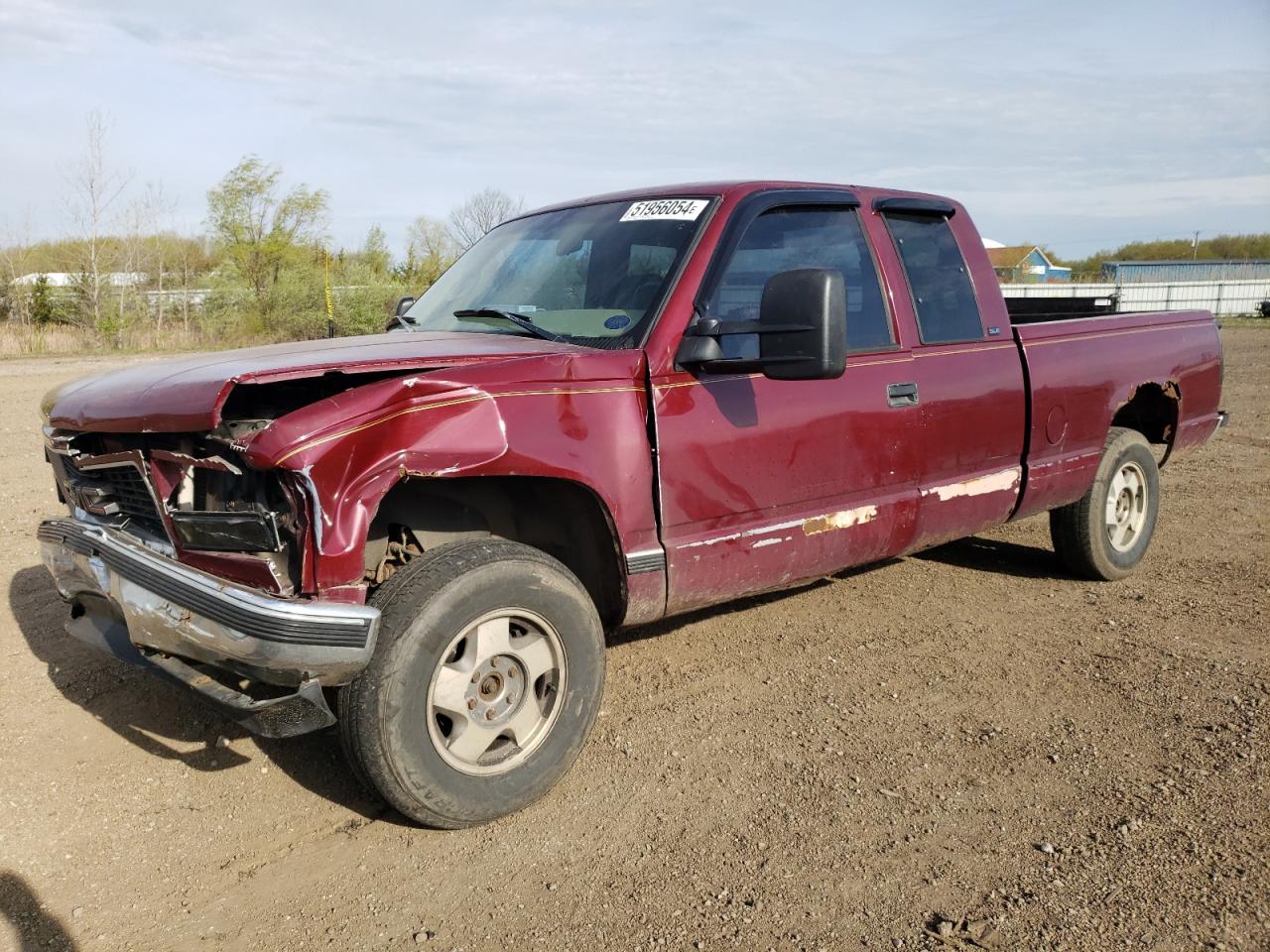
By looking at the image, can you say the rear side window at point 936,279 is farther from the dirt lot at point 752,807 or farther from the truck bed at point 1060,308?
the truck bed at point 1060,308

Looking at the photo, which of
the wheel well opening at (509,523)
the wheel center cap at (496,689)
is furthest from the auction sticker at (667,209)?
the wheel center cap at (496,689)

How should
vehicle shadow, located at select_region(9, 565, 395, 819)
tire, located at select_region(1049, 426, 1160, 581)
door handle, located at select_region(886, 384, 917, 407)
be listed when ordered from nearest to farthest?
vehicle shadow, located at select_region(9, 565, 395, 819) → door handle, located at select_region(886, 384, 917, 407) → tire, located at select_region(1049, 426, 1160, 581)

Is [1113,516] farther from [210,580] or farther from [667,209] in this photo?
[210,580]

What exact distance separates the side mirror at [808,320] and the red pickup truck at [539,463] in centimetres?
1

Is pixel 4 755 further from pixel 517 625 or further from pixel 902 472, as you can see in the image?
pixel 902 472

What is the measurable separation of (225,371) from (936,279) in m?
3.12

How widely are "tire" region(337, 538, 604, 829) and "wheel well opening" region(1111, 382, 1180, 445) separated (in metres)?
3.94

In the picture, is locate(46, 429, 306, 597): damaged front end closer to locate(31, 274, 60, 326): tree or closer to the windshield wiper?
the windshield wiper

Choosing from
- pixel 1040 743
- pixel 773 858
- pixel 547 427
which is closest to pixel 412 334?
pixel 547 427

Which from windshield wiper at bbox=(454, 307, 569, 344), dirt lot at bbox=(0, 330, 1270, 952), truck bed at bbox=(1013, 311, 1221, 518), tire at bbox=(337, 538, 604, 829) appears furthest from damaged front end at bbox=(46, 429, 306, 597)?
truck bed at bbox=(1013, 311, 1221, 518)

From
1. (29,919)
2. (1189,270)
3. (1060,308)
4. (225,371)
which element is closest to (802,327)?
(225,371)

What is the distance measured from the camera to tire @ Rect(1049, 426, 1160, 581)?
5297 millimetres

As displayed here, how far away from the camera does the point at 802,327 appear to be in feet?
10.6

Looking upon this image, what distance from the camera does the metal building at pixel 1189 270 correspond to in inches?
2007
